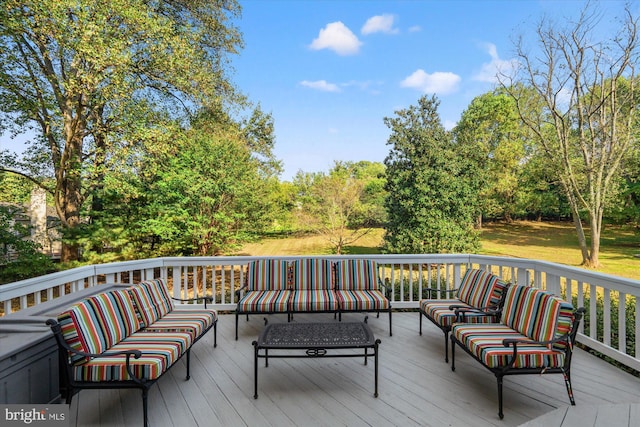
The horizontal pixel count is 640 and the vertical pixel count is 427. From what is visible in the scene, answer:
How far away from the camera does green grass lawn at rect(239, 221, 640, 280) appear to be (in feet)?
38.6

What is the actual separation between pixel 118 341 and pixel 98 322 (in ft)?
0.80

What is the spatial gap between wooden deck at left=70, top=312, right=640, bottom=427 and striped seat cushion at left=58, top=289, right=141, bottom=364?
482 mm

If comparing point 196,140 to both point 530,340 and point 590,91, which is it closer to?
point 530,340

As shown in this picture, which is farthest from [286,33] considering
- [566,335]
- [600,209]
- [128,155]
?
[600,209]

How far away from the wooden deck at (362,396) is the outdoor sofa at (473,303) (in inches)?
15.3

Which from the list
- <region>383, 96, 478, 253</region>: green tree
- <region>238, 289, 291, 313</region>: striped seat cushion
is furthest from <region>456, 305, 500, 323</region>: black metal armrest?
<region>383, 96, 478, 253</region>: green tree

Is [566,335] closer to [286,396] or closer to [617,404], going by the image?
[617,404]

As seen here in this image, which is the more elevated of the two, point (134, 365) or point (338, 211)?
point (338, 211)

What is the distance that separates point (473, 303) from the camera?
3.30m

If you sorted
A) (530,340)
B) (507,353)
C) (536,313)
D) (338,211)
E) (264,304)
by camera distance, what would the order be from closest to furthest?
(507,353) < (530,340) < (536,313) < (264,304) < (338,211)

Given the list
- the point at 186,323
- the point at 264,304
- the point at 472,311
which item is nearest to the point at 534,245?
the point at 472,311

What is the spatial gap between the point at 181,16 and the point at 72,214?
5709 mm

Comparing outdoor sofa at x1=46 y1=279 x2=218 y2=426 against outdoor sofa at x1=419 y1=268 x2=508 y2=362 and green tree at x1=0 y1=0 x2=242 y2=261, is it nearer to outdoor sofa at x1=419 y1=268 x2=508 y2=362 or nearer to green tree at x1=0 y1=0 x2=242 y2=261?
outdoor sofa at x1=419 y1=268 x2=508 y2=362

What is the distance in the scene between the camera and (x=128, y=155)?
673 centimetres
